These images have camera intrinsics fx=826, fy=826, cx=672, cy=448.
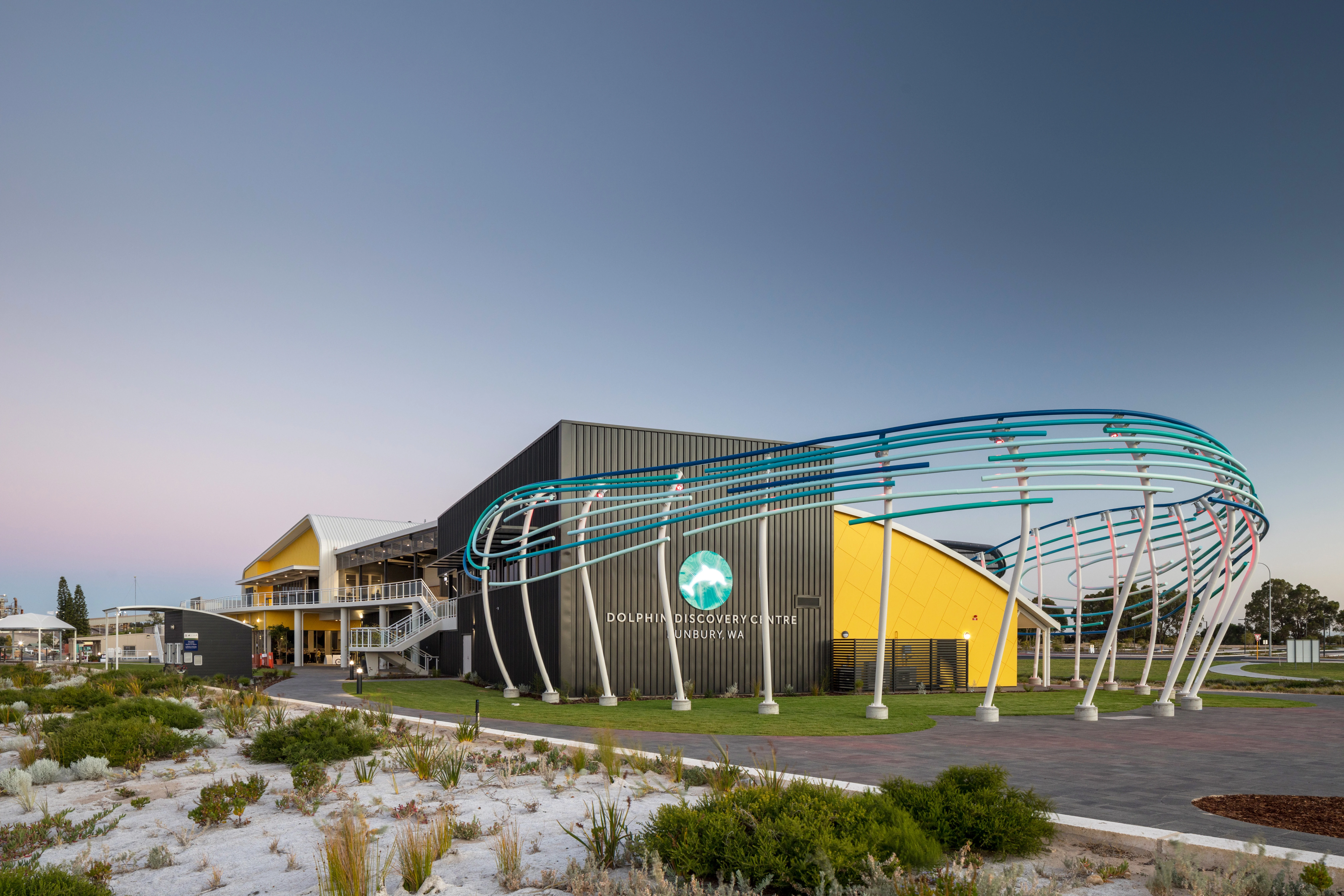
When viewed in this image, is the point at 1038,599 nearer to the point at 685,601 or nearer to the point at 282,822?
the point at 685,601

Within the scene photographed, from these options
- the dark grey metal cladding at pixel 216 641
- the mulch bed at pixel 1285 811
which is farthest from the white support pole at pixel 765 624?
the dark grey metal cladding at pixel 216 641

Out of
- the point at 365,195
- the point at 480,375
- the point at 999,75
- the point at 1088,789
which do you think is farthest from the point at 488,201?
the point at 1088,789

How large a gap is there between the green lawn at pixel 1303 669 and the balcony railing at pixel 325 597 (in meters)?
41.4

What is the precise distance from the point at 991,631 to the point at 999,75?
62.7ft

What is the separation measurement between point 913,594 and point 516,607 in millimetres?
13783

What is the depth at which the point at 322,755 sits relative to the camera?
10305mm

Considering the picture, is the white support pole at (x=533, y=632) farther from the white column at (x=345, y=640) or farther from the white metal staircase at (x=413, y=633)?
the white column at (x=345, y=640)

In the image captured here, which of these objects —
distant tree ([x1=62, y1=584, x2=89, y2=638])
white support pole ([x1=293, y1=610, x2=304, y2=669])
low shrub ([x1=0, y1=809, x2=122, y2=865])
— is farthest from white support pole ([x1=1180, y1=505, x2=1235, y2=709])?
distant tree ([x1=62, y1=584, x2=89, y2=638])

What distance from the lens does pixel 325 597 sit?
50.1 meters

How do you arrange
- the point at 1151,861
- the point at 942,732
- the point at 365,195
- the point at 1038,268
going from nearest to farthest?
the point at 1151,861 → the point at 942,732 → the point at 365,195 → the point at 1038,268

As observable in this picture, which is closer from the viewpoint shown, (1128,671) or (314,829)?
(314,829)

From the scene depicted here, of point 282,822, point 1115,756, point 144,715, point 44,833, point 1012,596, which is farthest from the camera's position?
point 1012,596

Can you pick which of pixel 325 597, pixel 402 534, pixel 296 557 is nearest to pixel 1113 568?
pixel 402 534

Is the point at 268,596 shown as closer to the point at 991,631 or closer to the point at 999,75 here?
the point at 991,631
